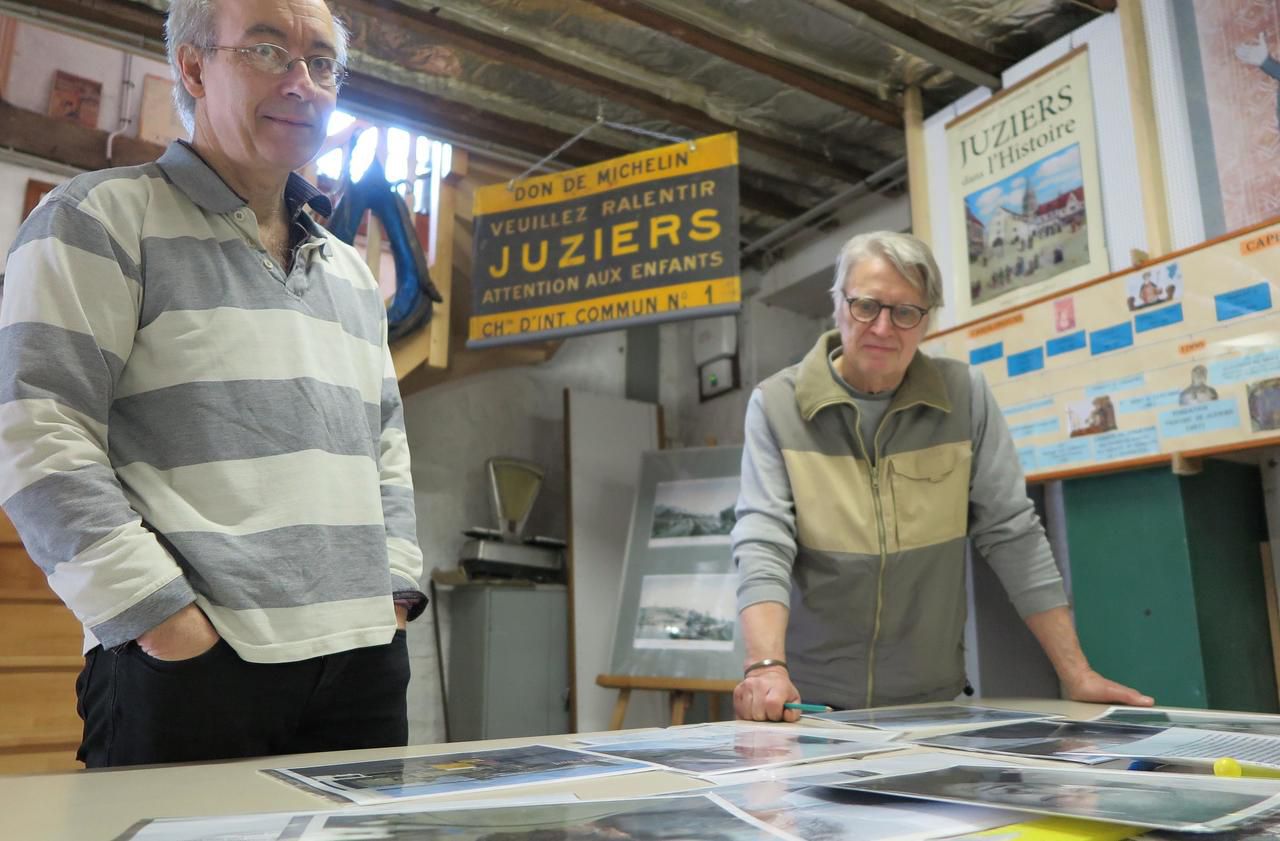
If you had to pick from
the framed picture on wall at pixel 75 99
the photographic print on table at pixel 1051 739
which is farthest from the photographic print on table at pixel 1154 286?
the framed picture on wall at pixel 75 99

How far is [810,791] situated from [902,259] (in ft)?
3.71

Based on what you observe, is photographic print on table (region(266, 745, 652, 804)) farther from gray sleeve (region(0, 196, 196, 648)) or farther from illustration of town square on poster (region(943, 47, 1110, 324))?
illustration of town square on poster (region(943, 47, 1110, 324))

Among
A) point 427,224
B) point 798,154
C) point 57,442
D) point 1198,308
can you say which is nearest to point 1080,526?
point 1198,308

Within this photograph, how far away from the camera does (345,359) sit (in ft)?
3.62

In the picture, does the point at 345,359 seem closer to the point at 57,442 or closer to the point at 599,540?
the point at 57,442

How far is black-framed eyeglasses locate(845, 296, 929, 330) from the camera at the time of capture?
1.56m

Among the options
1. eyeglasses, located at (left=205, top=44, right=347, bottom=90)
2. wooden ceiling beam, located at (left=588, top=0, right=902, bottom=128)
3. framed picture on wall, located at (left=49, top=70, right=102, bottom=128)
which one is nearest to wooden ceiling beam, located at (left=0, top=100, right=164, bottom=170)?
framed picture on wall, located at (left=49, top=70, right=102, bottom=128)

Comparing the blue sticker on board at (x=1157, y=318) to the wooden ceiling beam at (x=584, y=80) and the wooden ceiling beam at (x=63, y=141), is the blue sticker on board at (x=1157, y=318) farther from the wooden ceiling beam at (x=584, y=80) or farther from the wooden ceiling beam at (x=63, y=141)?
the wooden ceiling beam at (x=63, y=141)

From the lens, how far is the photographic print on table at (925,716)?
1.06m

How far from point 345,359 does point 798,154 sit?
10.2 ft

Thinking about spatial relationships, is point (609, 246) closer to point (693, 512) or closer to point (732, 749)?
point (693, 512)

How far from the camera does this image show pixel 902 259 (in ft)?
5.10

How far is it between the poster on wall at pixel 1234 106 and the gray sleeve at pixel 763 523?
1542 millimetres

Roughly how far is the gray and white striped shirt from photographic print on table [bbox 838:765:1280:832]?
612mm
